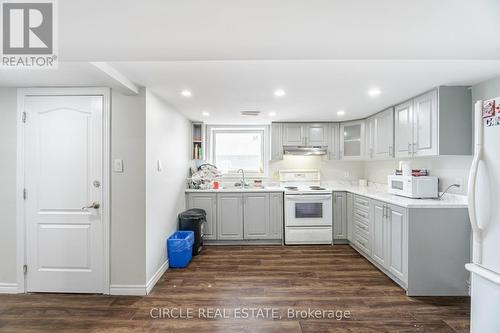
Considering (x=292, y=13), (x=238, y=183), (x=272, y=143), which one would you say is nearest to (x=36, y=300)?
(x=238, y=183)

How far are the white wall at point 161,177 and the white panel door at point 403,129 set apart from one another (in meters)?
3.14

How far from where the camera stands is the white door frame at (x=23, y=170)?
2352 mm

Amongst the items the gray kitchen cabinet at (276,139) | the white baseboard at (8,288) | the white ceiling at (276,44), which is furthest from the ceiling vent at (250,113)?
the white baseboard at (8,288)

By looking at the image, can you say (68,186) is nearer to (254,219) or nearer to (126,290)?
(126,290)

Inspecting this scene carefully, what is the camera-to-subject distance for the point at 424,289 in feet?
7.57

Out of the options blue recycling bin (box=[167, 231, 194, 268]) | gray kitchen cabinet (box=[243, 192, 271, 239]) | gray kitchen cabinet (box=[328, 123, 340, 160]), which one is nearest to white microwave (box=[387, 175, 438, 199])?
gray kitchen cabinet (box=[328, 123, 340, 160])

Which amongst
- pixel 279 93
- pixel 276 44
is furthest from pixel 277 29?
pixel 279 93

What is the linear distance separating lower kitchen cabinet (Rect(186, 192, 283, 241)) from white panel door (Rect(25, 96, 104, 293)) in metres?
1.62

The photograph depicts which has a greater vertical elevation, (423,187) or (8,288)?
(423,187)

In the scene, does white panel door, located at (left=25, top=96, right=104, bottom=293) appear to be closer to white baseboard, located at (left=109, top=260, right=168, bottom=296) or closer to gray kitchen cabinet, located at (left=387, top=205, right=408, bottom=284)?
white baseboard, located at (left=109, top=260, right=168, bottom=296)

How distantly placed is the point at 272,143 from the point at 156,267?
8.99 feet

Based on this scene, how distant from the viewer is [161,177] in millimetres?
2822

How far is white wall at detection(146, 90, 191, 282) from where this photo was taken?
248 cm

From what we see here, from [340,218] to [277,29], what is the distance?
131 inches
